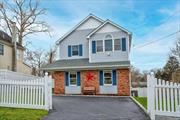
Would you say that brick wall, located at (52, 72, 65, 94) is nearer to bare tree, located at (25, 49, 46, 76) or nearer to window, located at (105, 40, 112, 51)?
window, located at (105, 40, 112, 51)

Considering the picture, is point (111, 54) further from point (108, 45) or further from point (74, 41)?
point (74, 41)

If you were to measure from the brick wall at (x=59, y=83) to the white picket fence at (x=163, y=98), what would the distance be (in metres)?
15.9

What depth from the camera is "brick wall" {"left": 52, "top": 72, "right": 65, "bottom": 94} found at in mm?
25875

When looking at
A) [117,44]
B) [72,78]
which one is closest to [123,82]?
[117,44]

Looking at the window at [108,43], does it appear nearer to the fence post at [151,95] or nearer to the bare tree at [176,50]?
→ the fence post at [151,95]

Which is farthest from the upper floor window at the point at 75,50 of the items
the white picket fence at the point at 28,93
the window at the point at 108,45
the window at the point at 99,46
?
Result: the white picket fence at the point at 28,93

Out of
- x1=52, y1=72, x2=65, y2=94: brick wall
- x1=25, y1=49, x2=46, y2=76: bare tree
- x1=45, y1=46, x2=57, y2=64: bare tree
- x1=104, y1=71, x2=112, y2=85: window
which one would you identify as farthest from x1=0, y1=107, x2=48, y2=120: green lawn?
x1=25, y1=49, x2=46, y2=76: bare tree

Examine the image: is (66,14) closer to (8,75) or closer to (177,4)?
(8,75)

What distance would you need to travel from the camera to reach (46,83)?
13062 mm

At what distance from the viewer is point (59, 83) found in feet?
85.2

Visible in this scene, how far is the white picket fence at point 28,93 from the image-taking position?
13070mm

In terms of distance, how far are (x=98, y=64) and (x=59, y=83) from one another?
4.46 m

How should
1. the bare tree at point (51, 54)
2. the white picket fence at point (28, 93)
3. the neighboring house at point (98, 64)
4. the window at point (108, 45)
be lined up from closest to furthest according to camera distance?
the white picket fence at point (28, 93) < the neighboring house at point (98, 64) < the window at point (108, 45) < the bare tree at point (51, 54)

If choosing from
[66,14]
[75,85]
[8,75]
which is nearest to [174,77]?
[75,85]
